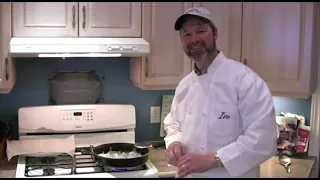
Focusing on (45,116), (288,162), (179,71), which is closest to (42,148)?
(45,116)

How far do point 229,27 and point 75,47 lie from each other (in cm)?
95

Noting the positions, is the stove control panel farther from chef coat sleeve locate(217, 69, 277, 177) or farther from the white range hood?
chef coat sleeve locate(217, 69, 277, 177)

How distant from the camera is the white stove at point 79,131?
2.28m

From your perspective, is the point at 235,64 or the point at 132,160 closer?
the point at 235,64

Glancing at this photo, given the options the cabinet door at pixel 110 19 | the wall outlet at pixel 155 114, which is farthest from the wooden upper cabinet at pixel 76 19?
the wall outlet at pixel 155 114

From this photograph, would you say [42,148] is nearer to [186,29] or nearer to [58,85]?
[58,85]

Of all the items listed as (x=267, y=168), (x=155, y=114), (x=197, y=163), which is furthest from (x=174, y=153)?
(x=155, y=114)

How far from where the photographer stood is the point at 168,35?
8.52 ft

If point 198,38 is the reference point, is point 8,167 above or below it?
below

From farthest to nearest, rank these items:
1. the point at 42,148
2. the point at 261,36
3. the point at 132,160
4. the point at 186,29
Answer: the point at 261,36, the point at 42,148, the point at 132,160, the point at 186,29

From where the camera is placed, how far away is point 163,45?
2.60 meters

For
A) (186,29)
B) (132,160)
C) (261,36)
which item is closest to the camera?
(186,29)

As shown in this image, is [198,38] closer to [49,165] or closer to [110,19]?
[110,19]

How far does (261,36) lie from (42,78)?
135 centimetres
